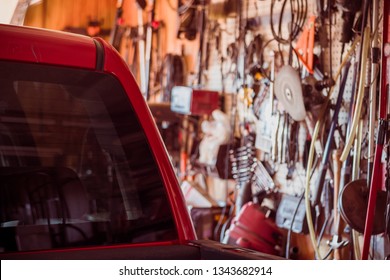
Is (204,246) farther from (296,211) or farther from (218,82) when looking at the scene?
(218,82)

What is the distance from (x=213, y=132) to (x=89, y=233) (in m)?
3.76

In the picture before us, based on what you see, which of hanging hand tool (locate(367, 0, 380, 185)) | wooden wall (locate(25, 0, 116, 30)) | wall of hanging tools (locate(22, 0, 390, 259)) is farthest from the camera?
wooden wall (locate(25, 0, 116, 30))

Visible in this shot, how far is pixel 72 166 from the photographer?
1.78 m

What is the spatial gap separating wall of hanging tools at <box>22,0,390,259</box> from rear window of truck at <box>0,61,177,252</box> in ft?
5.13

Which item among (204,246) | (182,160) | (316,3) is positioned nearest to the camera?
(204,246)

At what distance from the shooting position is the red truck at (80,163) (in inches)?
66.5

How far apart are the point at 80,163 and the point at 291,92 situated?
2427mm

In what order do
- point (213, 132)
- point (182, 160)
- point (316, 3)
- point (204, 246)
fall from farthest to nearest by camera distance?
point (182, 160)
point (213, 132)
point (316, 3)
point (204, 246)

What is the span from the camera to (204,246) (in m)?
1.83

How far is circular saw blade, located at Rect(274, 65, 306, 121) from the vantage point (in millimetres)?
3990

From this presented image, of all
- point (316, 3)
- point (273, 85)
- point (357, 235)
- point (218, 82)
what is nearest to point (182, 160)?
point (218, 82)

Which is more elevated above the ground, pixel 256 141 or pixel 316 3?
pixel 316 3

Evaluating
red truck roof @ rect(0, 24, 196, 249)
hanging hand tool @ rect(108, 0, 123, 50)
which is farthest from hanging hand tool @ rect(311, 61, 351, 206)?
hanging hand tool @ rect(108, 0, 123, 50)

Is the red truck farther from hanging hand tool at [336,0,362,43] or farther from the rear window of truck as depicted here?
hanging hand tool at [336,0,362,43]
